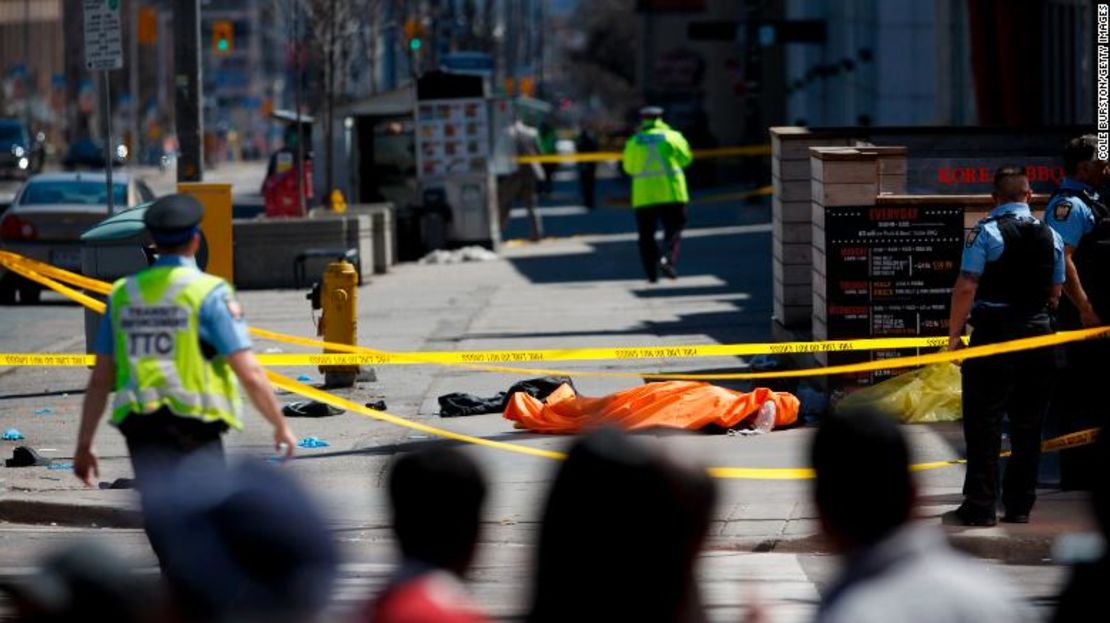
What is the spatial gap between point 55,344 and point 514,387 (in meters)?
6.98

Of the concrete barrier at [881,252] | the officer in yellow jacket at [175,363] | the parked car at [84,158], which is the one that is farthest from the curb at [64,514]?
the parked car at [84,158]

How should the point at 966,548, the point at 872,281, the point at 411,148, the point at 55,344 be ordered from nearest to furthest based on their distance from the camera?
the point at 966,548, the point at 872,281, the point at 55,344, the point at 411,148

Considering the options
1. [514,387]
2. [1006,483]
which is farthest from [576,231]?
[1006,483]

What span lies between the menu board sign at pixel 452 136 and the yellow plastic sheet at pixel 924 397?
1663 cm

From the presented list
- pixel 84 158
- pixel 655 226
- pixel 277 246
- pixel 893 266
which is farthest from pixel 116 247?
pixel 84 158

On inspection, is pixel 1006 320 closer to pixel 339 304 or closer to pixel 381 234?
pixel 339 304

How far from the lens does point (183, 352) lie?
24.4 ft

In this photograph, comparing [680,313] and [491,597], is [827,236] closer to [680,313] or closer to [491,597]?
[491,597]

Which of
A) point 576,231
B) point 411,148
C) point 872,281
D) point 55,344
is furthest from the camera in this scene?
point 576,231

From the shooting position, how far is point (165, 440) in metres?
7.47

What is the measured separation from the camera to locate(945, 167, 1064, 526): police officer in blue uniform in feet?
31.5

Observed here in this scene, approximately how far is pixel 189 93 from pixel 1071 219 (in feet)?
41.7

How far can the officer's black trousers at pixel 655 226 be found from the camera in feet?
71.4

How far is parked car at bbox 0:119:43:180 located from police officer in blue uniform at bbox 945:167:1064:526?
51463 millimetres
